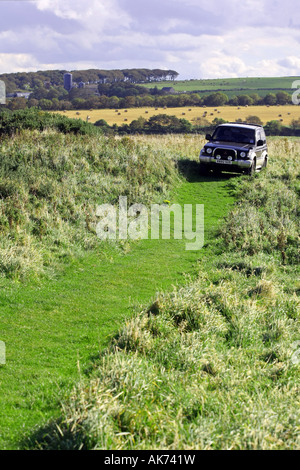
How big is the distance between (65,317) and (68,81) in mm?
82206

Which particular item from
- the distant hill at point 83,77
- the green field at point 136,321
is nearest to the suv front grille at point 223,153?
the green field at point 136,321

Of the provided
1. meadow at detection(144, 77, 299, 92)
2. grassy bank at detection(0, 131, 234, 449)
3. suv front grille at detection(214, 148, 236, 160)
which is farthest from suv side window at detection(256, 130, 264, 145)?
meadow at detection(144, 77, 299, 92)

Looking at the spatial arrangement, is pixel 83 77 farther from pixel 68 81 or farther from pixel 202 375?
pixel 202 375

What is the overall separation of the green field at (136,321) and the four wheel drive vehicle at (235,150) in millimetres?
3509

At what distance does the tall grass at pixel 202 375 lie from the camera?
4242 mm

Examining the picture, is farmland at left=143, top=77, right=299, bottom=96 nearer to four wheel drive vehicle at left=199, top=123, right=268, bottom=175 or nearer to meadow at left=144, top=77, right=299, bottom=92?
meadow at left=144, top=77, right=299, bottom=92

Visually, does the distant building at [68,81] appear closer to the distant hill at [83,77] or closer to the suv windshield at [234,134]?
the distant hill at [83,77]

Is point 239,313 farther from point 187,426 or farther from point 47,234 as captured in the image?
point 47,234

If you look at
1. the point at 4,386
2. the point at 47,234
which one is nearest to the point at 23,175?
the point at 47,234

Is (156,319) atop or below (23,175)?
below

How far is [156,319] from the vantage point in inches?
270

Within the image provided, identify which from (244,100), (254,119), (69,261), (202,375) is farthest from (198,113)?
(202,375)

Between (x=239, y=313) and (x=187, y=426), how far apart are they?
9.91ft
